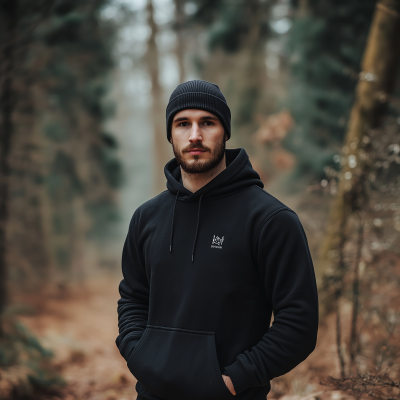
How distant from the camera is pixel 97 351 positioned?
307 inches

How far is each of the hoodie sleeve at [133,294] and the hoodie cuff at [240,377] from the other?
0.61 meters

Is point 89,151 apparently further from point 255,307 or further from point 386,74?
point 255,307

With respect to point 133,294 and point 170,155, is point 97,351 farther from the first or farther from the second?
point 170,155

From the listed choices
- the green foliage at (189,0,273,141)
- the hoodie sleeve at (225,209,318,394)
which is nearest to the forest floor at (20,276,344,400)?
the hoodie sleeve at (225,209,318,394)

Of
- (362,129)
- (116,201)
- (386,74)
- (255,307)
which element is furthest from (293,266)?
(116,201)

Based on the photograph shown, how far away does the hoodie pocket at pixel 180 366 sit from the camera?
1.87 meters

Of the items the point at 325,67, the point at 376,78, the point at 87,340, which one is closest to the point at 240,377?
the point at 376,78

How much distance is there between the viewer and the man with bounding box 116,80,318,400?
186 centimetres

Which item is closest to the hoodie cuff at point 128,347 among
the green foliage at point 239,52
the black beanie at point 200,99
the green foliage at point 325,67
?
the black beanie at point 200,99

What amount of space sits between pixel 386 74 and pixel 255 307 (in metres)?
4.67

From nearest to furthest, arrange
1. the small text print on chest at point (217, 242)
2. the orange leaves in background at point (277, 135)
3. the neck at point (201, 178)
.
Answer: the small text print on chest at point (217, 242) < the neck at point (201, 178) < the orange leaves in background at point (277, 135)

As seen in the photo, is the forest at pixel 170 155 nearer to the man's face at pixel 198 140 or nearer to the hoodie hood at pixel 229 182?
the hoodie hood at pixel 229 182

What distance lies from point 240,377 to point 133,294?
848 millimetres

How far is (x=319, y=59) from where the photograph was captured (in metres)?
8.08
